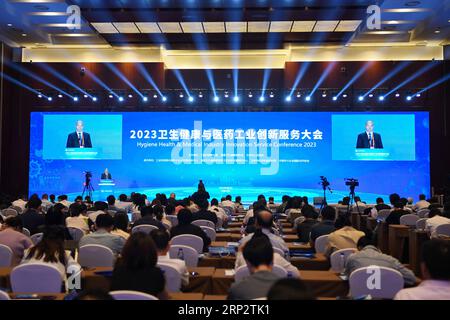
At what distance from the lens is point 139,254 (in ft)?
10.1

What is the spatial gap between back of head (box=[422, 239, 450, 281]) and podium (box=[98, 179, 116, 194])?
14.2 metres

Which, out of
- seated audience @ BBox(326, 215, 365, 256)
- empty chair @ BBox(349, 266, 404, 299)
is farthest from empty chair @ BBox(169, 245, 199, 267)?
empty chair @ BBox(349, 266, 404, 299)

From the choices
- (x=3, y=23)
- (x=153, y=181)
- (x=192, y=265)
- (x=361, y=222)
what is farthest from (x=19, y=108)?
(x=192, y=265)

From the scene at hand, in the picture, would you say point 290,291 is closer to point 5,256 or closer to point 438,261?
point 438,261

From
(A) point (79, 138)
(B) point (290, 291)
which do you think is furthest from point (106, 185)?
(B) point (290, 291)

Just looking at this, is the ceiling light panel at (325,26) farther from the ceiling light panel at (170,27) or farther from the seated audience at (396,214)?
the seated audience at (396,214)

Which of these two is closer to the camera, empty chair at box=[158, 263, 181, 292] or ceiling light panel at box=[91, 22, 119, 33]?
empty chair at box=[158, 263, 181, 292]

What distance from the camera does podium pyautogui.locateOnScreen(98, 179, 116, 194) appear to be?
16.2 m

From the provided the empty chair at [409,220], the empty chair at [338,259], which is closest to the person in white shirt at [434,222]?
the empty chair at [409,220]

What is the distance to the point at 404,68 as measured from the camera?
17.1 meters

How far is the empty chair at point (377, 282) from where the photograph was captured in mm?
3693

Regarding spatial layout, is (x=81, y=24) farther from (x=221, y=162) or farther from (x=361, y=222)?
(x=361, y=222)

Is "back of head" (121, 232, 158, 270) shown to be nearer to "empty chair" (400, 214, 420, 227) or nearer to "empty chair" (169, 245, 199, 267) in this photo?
"empty chair" (169, 245, 199, 267)

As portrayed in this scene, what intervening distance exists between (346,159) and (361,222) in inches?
230
